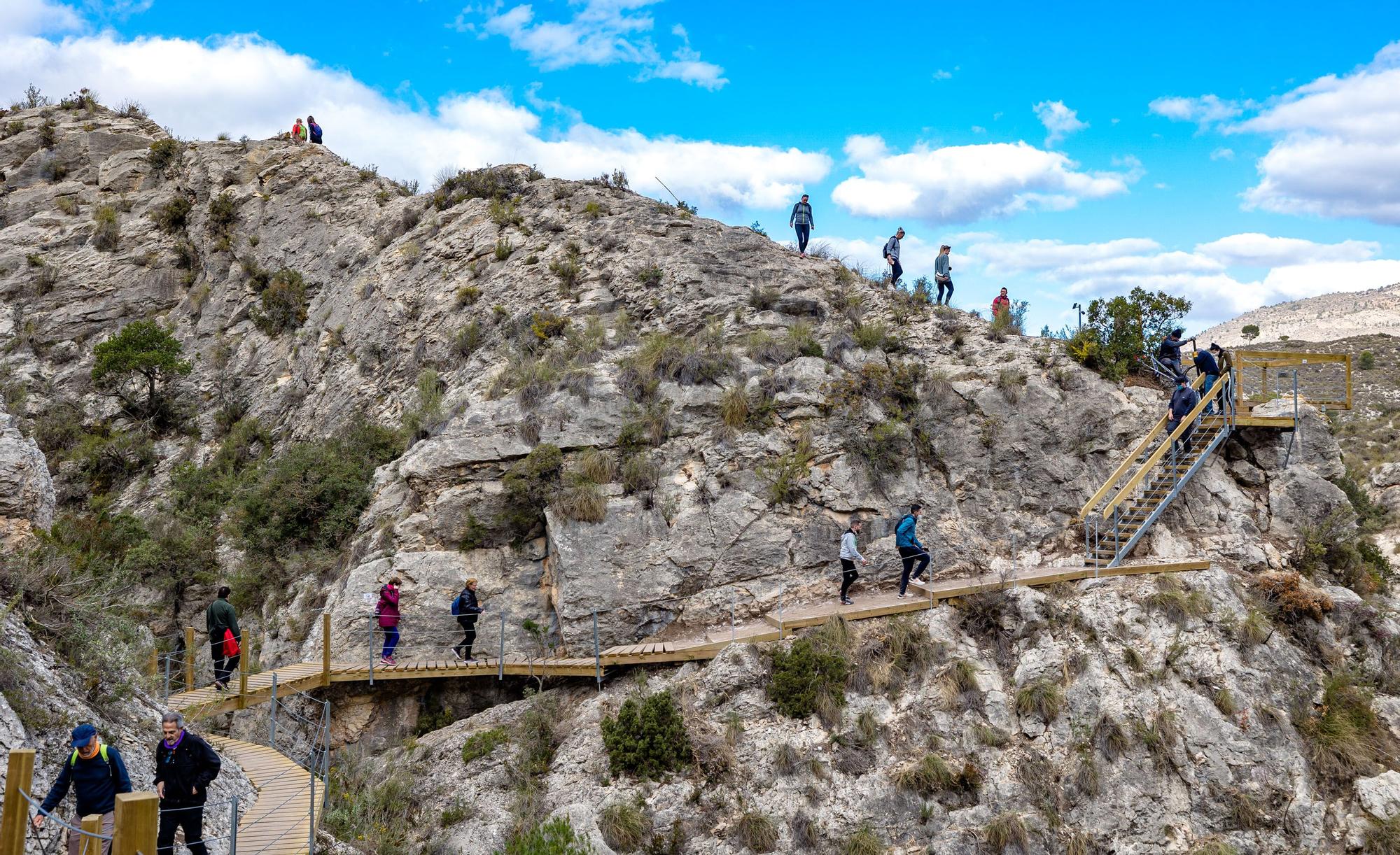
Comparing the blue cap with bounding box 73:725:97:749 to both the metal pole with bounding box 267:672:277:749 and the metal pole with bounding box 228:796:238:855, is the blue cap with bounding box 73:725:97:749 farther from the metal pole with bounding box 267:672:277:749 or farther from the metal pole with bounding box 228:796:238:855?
the metal pole with bounding box 267:672:277:749

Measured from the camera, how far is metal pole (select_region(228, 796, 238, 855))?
281 inches

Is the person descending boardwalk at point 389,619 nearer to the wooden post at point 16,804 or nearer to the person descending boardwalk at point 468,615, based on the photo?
the person descending boardwalk at point 468,615

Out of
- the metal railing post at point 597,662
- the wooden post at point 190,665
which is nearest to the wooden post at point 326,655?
the wooden post at point 190,665

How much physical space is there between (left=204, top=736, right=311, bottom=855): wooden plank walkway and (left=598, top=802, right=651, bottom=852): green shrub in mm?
3847

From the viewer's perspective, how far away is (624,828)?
11.9 meters

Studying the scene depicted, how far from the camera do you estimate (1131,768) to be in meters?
12.2

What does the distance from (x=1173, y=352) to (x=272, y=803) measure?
17401 millimetres

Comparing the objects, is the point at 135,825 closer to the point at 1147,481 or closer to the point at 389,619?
the point at 389,619

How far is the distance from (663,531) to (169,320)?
2098cm

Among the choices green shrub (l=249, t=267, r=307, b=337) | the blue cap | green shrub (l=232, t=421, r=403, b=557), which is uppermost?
green shrub (l=249, t=267, r=307, b=337)

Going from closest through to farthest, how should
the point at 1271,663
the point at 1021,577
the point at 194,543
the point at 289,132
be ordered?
the point at 1271,663 < the point at 1021,577 < the point at 194,543 < the point at 289,132

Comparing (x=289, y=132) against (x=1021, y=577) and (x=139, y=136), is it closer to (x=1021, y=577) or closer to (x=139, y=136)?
(x=139, y=136)

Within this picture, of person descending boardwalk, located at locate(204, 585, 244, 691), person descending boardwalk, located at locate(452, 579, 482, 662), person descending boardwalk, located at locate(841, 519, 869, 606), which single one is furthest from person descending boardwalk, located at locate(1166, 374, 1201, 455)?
person descending boardwalk, located at locate(204, 585, 244, 691)

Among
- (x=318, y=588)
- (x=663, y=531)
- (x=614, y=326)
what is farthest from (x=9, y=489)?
(x=614, y=326)
